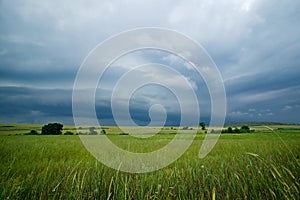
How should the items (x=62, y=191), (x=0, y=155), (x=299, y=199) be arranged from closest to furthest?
(x=299, y=199) → (x=62, y=191) → (x=0, y=155)

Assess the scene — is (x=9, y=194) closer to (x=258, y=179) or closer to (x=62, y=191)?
(x=62, y=191)

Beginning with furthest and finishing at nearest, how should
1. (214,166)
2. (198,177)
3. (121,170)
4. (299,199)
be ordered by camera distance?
(214,166), (121,170), (198,177), (299,199)

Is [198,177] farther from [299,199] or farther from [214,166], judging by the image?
[299,199]

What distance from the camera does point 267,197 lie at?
2.49m

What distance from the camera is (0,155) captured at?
4457 millimetres

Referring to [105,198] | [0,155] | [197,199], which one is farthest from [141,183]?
[0,155]

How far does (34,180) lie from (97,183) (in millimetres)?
803

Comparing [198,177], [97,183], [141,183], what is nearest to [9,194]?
[97,183]

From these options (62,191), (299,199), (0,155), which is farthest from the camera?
(0,155)

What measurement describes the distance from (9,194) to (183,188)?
6.27 feet

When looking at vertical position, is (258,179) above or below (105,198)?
above

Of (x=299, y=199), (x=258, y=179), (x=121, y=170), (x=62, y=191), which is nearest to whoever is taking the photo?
(x=299, y=199)

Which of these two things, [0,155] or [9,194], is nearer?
[9,194]

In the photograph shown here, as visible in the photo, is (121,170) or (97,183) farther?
(121,170)
